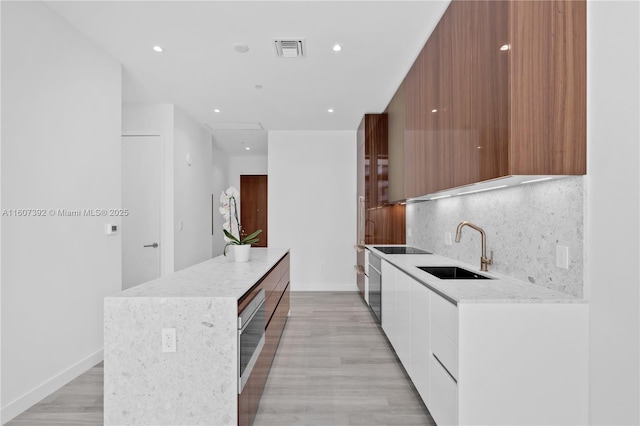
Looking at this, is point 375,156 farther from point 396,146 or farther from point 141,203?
point 141,203

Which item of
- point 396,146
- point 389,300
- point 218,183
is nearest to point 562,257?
point 389,300

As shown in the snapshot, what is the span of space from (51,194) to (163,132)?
2.10 m

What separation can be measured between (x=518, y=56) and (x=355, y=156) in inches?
163

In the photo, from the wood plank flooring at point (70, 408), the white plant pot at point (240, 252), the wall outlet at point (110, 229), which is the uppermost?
the wall outlet at point (110, 229)

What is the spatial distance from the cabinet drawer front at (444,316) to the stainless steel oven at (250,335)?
3.32 feet

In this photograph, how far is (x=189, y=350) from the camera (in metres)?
1.48

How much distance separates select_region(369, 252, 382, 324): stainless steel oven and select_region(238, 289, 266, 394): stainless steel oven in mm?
1559

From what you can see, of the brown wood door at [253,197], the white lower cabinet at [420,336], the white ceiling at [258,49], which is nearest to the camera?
the white lower cabinet at [420,336]

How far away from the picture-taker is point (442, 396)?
5.45 feet

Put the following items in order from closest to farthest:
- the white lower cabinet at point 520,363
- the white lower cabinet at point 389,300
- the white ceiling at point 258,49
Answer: the white lower cabinet at point 520,363 < the white ceiling at point 258,49 < the white lower cabinet at point 389,300

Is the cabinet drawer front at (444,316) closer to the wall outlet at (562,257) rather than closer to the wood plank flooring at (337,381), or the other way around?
the wall outlet at (562,257)

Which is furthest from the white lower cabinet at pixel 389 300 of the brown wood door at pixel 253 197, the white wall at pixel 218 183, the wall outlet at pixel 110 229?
the brown wood door at pixel 253 197

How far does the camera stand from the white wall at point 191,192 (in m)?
4.39

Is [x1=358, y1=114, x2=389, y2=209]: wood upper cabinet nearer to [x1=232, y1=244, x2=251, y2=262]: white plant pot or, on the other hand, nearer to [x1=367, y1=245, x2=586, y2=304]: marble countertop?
[x1=232, y1=244, x2=251, y2=262]: white plant pot
